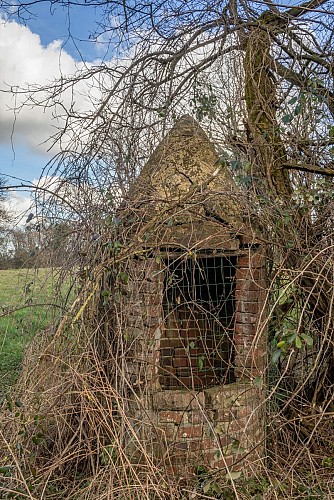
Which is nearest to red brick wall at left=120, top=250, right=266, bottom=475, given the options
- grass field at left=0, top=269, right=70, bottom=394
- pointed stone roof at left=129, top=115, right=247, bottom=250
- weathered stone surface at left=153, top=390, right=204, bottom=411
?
weathered stone surface at left=153, top=390, right=204, bottom=411

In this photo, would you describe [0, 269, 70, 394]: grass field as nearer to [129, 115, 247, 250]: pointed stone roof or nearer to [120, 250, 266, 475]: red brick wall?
[120, 250, 266, 475]: red brick wall

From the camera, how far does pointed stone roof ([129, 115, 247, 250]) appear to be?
383 centimetres

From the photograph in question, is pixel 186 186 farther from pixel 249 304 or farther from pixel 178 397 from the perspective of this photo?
pixel 178 397

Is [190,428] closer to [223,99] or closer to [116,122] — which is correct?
[116,122]

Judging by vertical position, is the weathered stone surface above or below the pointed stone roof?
below

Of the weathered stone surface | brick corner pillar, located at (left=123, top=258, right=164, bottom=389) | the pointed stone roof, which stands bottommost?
the weathered stone surface

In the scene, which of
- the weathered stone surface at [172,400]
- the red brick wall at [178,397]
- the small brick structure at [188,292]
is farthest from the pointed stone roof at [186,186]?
the weathered stone surface at [172,400]

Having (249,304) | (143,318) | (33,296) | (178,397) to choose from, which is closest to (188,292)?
(143,318)

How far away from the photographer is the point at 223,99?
4.73 meters

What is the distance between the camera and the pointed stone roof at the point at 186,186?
383cm

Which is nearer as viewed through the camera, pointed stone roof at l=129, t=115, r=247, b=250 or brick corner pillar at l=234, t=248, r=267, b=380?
pointed stone roof at l=129, t=115, r=247, b=250

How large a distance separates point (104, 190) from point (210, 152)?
1.21 metres

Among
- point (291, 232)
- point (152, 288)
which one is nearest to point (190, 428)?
point (152, 288)

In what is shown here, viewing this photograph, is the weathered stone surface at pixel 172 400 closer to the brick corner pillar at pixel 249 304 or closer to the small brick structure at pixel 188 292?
the small brick structure at pixel 188 292
